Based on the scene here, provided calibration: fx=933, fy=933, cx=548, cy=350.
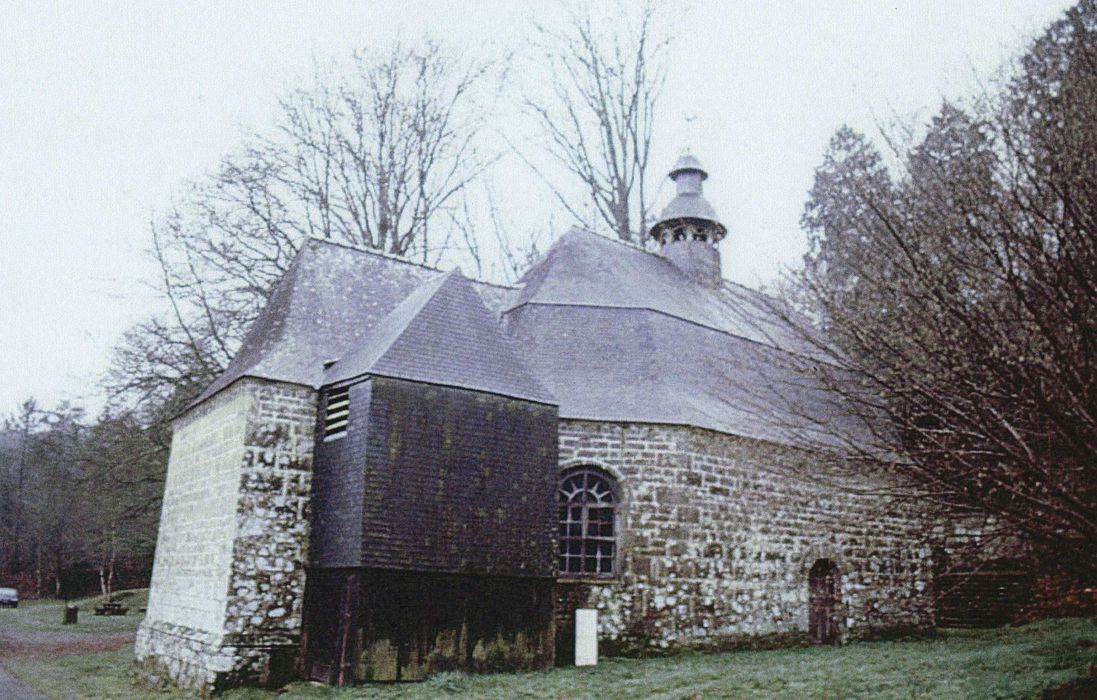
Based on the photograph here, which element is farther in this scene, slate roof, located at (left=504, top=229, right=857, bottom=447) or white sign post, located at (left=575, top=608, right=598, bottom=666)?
slate roof, located at (left=504, top=229, right=857, bottom=447)

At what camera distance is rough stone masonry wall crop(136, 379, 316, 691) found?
11336mm

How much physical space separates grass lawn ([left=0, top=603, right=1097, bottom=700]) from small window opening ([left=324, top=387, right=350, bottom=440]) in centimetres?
308

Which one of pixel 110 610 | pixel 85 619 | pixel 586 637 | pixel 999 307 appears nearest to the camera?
pixel 999 307

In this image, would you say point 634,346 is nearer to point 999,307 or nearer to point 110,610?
point 999,307

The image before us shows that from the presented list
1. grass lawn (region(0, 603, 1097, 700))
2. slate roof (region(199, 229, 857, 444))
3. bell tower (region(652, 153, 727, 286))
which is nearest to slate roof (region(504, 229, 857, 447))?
slate roof (region(199, 229, 857, 444))

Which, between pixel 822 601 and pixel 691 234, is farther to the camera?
pixel 691 234

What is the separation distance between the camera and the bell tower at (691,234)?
19.1 meters

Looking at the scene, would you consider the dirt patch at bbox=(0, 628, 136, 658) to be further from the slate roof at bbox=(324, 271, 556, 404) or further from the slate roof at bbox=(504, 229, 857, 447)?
the slate roof at bbox=(504, 229, 857, 447)

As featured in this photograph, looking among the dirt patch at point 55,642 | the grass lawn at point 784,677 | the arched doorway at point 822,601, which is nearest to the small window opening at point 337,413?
the grass lawn at point 784,677

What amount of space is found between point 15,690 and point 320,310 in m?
6.34

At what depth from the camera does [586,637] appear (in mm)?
12320

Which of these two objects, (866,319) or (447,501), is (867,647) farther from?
(866,319)

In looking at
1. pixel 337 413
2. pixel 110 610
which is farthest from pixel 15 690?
pixel 110 610

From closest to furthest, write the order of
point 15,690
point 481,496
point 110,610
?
point 481,496 < point 15,690 < point 110,610
